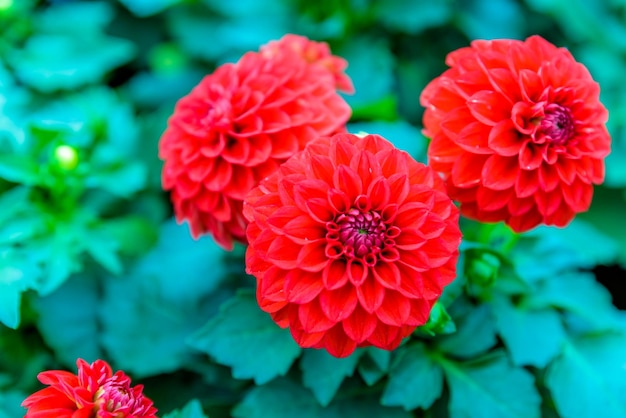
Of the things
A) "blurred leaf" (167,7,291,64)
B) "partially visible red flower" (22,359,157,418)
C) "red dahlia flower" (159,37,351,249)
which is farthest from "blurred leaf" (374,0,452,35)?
"partially visible red flower" (22,359,157,418)

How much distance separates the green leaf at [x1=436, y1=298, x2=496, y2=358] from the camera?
52.7 inches

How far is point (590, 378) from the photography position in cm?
139

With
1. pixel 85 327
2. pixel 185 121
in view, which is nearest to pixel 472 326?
pixel 185 121

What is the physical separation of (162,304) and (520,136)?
37.7 inches

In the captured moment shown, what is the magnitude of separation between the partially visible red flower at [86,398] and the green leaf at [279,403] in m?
0.40

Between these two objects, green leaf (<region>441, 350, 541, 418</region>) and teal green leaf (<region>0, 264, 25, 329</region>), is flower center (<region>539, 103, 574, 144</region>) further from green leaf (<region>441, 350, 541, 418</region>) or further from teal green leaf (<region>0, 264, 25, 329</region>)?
teal green leaf (<region>0, 264, 25, 329</region>)

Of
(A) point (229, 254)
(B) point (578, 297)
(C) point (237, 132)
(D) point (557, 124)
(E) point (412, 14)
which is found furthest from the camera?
(E) point (412, 14)

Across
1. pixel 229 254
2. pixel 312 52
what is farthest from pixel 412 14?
pixel 229 254

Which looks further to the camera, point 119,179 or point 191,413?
point 119,179

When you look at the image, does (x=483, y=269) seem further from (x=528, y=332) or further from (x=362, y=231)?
(x=362, y=231)

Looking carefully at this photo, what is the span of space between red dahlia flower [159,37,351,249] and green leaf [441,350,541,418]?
56 cm

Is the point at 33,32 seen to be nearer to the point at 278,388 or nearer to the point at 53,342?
the point at 53,342

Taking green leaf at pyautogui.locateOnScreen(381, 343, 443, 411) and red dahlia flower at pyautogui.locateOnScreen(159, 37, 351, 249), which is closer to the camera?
red dahlia flower at pyautogui.locateOnScreen(159, 37, 351, 249)

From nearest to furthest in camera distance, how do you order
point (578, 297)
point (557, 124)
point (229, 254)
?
1. point (557, 124)
2. point (578, 297)
3. point (229, 254)
